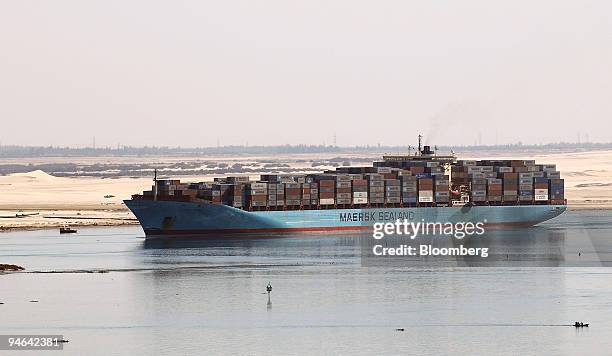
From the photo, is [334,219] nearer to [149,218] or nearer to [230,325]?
[149,218]

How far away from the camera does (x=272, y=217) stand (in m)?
153

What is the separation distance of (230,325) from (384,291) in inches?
751

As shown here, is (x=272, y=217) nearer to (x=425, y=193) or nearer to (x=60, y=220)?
(x=425, y=193)

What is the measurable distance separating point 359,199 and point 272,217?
1353 cm

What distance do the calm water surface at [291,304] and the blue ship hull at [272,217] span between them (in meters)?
22.0

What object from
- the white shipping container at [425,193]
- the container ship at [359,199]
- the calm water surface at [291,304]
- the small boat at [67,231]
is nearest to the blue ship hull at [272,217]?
the container ship at [359,199]

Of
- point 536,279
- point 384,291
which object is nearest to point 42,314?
point 384,291

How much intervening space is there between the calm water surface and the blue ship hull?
72.1 feet

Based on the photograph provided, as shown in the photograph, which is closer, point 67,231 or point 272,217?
point 272,217

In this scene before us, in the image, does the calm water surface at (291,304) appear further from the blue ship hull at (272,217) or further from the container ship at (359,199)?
the container ship at (359,199)

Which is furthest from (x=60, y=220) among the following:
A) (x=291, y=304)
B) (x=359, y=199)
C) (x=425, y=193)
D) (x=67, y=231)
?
(x=291, y=304)

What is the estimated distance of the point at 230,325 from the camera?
256 feet

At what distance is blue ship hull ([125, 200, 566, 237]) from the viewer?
490ft

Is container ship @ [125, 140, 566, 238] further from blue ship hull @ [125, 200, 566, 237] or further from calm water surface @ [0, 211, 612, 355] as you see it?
calm water surface @ [0, 211, 612, 355]
